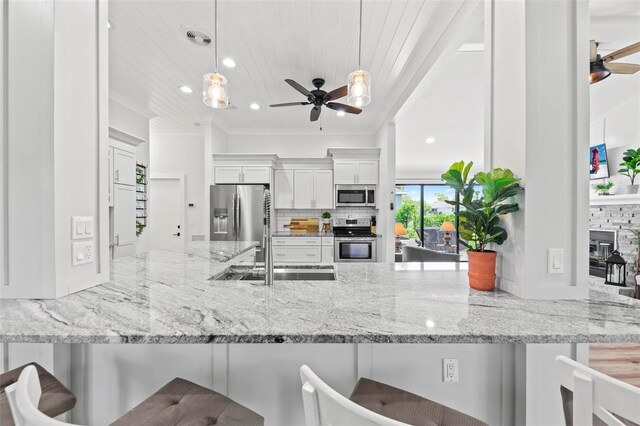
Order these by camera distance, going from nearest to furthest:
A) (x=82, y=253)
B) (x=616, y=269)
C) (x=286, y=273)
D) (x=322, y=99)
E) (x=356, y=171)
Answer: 1. (x=82, y=253)
2. (x=286, y=273)
3. (x=322, y=99)
4. (x=616, y=269)
5. (x=356, y=171)

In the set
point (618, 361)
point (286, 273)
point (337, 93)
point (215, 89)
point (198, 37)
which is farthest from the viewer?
point (337, 93)

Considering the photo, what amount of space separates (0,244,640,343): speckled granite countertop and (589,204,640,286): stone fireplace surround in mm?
4910

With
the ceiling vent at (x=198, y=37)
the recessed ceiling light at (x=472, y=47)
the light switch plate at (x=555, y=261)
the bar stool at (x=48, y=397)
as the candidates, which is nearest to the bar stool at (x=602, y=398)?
the light switch plate at (x=555, y=261)

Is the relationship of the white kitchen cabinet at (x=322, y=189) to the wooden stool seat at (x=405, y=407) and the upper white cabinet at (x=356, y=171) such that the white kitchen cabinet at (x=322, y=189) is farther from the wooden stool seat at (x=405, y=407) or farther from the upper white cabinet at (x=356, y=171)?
the wooden stool seat at (x=405, y=407)

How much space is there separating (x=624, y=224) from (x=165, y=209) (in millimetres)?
7888

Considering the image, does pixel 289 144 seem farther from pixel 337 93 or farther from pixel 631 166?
pixel 631 166

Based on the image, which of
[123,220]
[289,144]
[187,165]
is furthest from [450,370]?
[187,165]

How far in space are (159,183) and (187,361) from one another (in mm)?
5113

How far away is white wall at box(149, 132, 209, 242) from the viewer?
18.3ft

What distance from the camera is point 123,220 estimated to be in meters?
3.74

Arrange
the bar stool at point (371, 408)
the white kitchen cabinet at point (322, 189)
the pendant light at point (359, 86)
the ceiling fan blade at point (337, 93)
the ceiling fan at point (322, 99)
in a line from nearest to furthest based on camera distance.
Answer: the bar stool at point (371, 408) < the pendant light at point (359, 86) < the ceiling fan blade at point (337, 93) < the ceiling fan at point (322, 99) < the white kitchen cabinet at point (322, 189)

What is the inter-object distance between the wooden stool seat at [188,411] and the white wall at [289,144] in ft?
16.7

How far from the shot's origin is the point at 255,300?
1.25 meters

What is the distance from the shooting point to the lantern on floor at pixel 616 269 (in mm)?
4648
